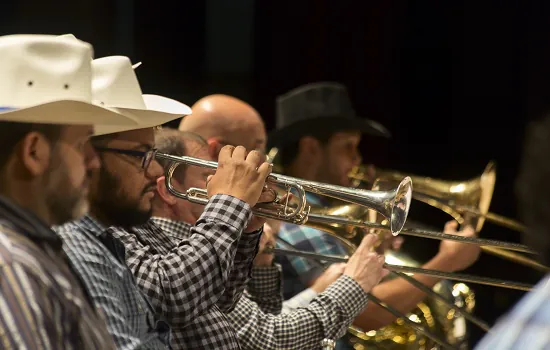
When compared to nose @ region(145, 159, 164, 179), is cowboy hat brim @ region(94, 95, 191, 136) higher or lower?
higher

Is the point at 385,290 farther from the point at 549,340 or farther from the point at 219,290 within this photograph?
the point at 549,340

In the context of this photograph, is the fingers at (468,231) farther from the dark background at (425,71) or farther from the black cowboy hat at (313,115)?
the dark background at (425,71)

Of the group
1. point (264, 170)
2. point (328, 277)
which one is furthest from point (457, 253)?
point (264, 170)

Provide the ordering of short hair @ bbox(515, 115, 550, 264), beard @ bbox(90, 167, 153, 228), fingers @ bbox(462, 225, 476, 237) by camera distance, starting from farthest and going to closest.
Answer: fingers @ bbox(462, 225, 476, 237)
beard @ bbox(90, 167, 153, 228)
short hair @ bbox(515, 115, 550, 264)

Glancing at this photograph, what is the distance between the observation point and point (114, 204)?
2641 mm

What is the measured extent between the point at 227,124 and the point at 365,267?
2.81 feet

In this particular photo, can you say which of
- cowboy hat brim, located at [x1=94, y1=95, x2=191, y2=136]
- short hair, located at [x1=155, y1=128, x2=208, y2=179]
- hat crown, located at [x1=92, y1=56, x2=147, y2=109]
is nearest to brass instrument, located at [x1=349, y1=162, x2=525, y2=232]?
short hair, located at [x1=155, y1=128, x2=208, y2=179]

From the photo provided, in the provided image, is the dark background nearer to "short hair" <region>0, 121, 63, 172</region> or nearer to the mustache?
the mustache

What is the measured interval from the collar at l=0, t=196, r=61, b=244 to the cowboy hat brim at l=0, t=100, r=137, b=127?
165mm

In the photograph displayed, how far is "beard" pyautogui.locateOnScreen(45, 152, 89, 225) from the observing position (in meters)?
1.83

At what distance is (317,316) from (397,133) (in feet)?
9.78

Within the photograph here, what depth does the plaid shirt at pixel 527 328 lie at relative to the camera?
4.14 feet

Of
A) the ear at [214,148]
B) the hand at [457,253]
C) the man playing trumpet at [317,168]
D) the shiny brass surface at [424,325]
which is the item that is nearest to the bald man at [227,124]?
the man playing trumpet at [317,168]

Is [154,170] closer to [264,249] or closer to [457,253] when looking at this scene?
[264,249]
